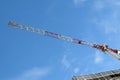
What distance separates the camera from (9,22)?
302 ft

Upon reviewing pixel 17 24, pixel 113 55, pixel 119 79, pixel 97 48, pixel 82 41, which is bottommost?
pixel 119 79

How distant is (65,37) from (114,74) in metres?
36.7

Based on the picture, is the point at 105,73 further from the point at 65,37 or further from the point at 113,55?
the point at 65,37

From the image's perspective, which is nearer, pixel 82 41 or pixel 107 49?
pixel 107 49

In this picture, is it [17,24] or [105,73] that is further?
[17,24]

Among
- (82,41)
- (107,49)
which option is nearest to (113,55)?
(107,49)

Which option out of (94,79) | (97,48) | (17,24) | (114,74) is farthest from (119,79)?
(17,24)

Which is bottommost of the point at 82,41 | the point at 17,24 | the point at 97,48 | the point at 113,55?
the point at 113,55

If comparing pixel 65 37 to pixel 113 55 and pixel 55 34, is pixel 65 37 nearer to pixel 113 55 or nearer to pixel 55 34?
pixel 55 34

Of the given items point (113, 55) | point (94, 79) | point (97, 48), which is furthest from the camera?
point (97, 48)

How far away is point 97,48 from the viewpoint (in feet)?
296

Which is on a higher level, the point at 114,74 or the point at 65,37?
the point at 65,37

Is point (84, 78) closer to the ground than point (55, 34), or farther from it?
closer to the ground

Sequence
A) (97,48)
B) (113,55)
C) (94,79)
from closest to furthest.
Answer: (94,79), (113,55), (97,48)
